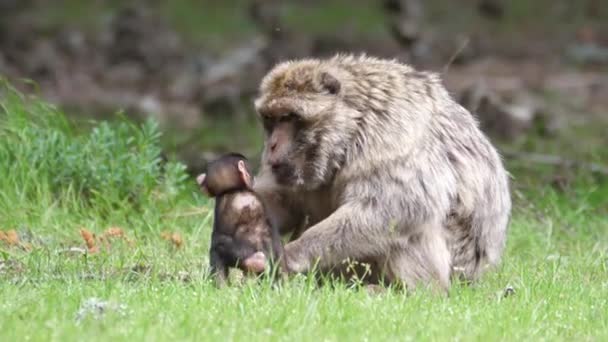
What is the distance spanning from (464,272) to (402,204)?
2.43ft

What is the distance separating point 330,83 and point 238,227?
43.2 inches

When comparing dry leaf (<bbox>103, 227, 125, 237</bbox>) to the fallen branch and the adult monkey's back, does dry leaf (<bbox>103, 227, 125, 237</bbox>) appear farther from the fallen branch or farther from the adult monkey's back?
the fallen branch

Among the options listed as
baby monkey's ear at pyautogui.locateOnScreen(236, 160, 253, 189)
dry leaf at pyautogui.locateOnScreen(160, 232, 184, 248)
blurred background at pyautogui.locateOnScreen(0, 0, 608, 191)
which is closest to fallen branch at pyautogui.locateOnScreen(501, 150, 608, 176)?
blurred background at pyautogui.locateOnScreen(0, 0, 608, 191)

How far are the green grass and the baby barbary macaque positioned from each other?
18 centimetres

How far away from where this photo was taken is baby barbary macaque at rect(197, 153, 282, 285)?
785cm

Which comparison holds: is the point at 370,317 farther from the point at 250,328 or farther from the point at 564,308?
the point at 564,308

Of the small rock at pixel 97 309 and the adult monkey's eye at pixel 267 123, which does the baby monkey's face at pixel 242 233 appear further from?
the small rock at pixel 97 309

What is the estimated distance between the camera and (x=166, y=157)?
1164 cm

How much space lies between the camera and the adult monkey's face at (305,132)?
8.32 m

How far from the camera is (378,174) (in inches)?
324

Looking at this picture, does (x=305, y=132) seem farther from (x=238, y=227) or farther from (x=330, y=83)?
(x=238, y=227)

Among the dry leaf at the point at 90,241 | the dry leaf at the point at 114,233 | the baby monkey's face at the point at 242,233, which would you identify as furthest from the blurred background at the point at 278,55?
the baby monkey's face at the point at 242,233

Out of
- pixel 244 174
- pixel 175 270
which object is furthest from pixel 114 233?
pixel 244 174

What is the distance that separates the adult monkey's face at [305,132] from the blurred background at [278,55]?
537cm
